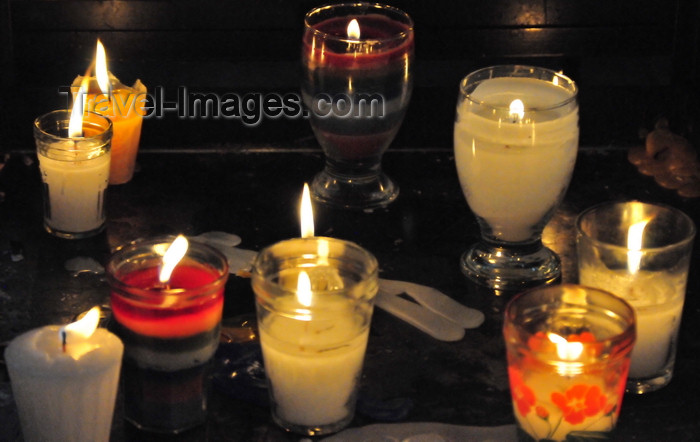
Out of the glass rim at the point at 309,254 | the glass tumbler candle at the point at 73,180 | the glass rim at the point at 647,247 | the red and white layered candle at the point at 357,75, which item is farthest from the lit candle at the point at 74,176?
the glass rim at the point at 647,247

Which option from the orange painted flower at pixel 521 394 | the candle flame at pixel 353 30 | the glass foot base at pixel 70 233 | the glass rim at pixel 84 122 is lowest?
the glass foot base at pixel 70 233

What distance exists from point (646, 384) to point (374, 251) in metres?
0.35

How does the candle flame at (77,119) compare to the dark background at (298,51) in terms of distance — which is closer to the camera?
the candle flame at (77,119)

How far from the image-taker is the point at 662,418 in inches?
42.3

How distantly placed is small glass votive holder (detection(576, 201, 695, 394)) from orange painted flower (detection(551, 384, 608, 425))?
13 centimetres

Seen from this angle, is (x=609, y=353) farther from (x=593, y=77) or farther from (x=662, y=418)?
(x=593, y=77)

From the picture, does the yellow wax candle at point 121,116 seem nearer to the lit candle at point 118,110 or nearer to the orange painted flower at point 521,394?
the lit candle at point 118,110

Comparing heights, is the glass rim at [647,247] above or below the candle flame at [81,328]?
below

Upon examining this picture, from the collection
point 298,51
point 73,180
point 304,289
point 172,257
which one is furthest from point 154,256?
point 298,51

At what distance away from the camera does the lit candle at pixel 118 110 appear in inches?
56.8

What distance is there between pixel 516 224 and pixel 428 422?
298 mm

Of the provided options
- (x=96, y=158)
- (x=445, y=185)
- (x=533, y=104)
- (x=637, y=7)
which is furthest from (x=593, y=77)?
(x=96, y=158)

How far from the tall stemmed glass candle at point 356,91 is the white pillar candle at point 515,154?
0.44ft

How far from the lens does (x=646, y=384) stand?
111 centimetres
